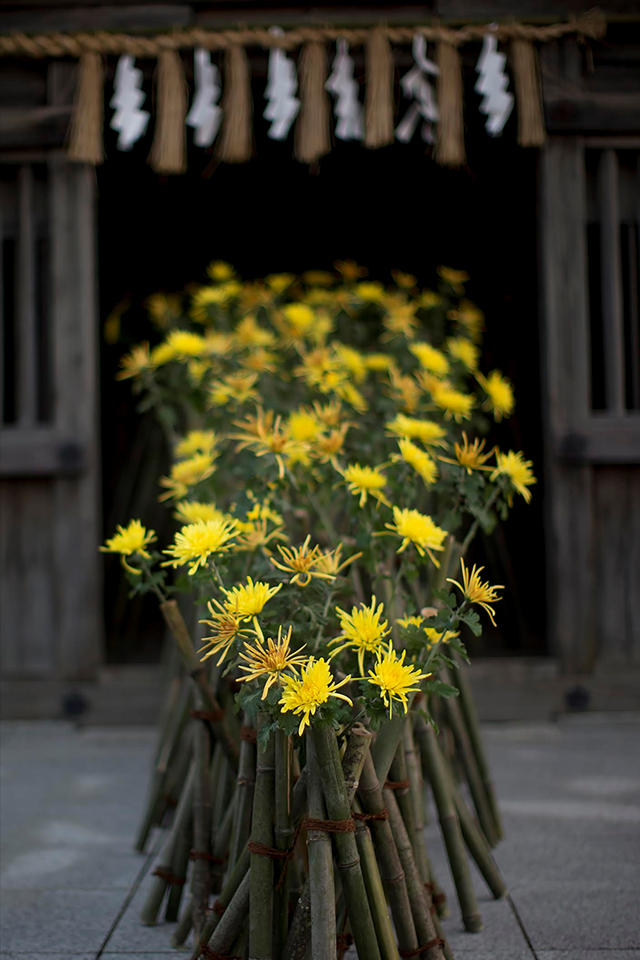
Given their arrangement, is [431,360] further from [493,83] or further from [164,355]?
[493,83]

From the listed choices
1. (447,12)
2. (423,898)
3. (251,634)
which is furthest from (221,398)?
(447,12)

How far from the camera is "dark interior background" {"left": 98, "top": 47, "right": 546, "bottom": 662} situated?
5.06 metres

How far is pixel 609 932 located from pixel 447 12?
3354 mm

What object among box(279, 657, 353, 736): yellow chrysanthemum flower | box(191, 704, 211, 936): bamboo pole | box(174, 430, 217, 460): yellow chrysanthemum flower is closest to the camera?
box(279, 657, 353, 736): yellow chrysanthemum flower

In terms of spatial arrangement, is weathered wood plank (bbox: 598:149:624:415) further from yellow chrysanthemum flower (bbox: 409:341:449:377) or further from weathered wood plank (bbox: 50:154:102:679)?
weathered wood plank (bbox: 50:154:102:679)

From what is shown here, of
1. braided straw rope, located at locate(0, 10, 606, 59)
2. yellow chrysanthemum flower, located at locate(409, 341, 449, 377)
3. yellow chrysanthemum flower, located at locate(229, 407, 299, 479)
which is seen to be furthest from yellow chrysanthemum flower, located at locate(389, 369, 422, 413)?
braided straw rope, located at locate(0, 10, 606, 59)

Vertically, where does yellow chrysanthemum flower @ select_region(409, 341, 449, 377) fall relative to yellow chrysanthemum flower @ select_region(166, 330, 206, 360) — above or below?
below

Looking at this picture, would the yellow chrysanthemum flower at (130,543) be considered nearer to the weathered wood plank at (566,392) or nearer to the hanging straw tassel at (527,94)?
the weathered wood plank at (566,392)

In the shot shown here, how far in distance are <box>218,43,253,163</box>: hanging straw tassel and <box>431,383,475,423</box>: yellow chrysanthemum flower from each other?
1.82m

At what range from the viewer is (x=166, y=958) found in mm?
1994

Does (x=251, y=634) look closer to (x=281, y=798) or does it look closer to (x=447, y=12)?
(x=281, y=798)

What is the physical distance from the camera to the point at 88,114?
145 inches

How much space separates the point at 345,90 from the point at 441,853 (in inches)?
107

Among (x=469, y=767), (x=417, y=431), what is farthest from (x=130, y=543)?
(x=469, y=767)
